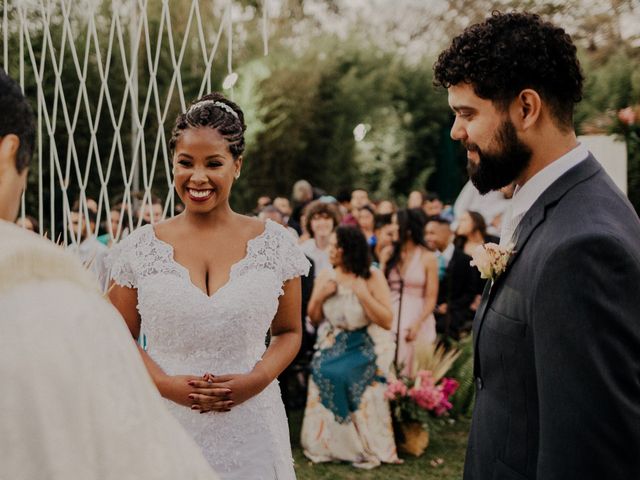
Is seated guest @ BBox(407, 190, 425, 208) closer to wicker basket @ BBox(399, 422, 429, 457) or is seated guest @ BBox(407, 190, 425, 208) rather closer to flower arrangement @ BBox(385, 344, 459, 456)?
flower arrangement @ BBox(385, 344, 459, 456)

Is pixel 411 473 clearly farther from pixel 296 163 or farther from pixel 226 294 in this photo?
pixel 296 163

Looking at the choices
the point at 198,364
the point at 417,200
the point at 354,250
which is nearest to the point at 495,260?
the point at 198,364

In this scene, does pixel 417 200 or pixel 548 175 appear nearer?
pixel 548 175

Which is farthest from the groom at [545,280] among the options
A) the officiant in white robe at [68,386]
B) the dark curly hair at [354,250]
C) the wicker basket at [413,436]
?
the wicker basket at [413,436]

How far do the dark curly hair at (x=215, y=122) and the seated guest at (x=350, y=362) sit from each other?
3.08m

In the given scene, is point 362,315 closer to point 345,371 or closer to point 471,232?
point 345,371

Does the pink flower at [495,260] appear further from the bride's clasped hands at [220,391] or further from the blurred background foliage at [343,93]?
the blurred background foliage at [343,93]

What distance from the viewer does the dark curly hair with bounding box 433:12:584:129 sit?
72.5 inches

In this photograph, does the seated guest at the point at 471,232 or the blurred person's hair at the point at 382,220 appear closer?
the seated guest at the point at 471,232

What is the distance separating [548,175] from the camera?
186 cm

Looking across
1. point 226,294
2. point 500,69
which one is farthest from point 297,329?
point 500,69

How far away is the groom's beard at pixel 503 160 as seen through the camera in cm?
187

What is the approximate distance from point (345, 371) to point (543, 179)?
4536 mm

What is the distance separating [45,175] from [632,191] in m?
7.83
